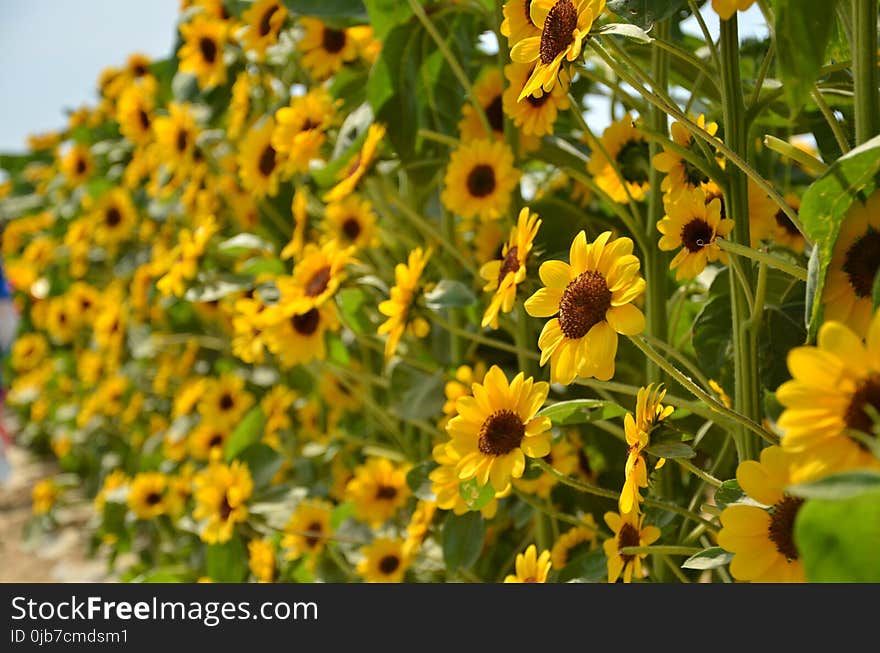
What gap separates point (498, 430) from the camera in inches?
24.6

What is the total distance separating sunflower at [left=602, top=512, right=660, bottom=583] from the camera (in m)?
0.63

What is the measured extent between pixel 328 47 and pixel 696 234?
748mm

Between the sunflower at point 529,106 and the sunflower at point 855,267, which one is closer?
the sunflower at point 855,267

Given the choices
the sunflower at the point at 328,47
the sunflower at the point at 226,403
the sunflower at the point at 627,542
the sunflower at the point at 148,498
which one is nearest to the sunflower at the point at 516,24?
the sunflower at the point at 627,542

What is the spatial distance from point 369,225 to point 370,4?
267 mm

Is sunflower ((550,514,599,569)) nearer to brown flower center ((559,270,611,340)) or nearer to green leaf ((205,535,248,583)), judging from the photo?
brown flower center ((559,270,611,340))

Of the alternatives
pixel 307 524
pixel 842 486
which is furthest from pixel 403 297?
pixel 842 486

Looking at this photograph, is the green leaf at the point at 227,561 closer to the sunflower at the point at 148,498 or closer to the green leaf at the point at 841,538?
the sunflower at the point at 148,498

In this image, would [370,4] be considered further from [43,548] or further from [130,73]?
[43,548]

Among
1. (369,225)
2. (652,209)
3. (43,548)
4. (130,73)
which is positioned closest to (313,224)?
(369,225)

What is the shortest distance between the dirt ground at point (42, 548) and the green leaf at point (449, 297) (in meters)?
1.77

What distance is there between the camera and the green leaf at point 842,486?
0.30 meters

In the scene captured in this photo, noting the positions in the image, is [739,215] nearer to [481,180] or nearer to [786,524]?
[786,524]

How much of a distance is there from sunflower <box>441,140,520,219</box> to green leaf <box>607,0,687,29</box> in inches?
13.0
